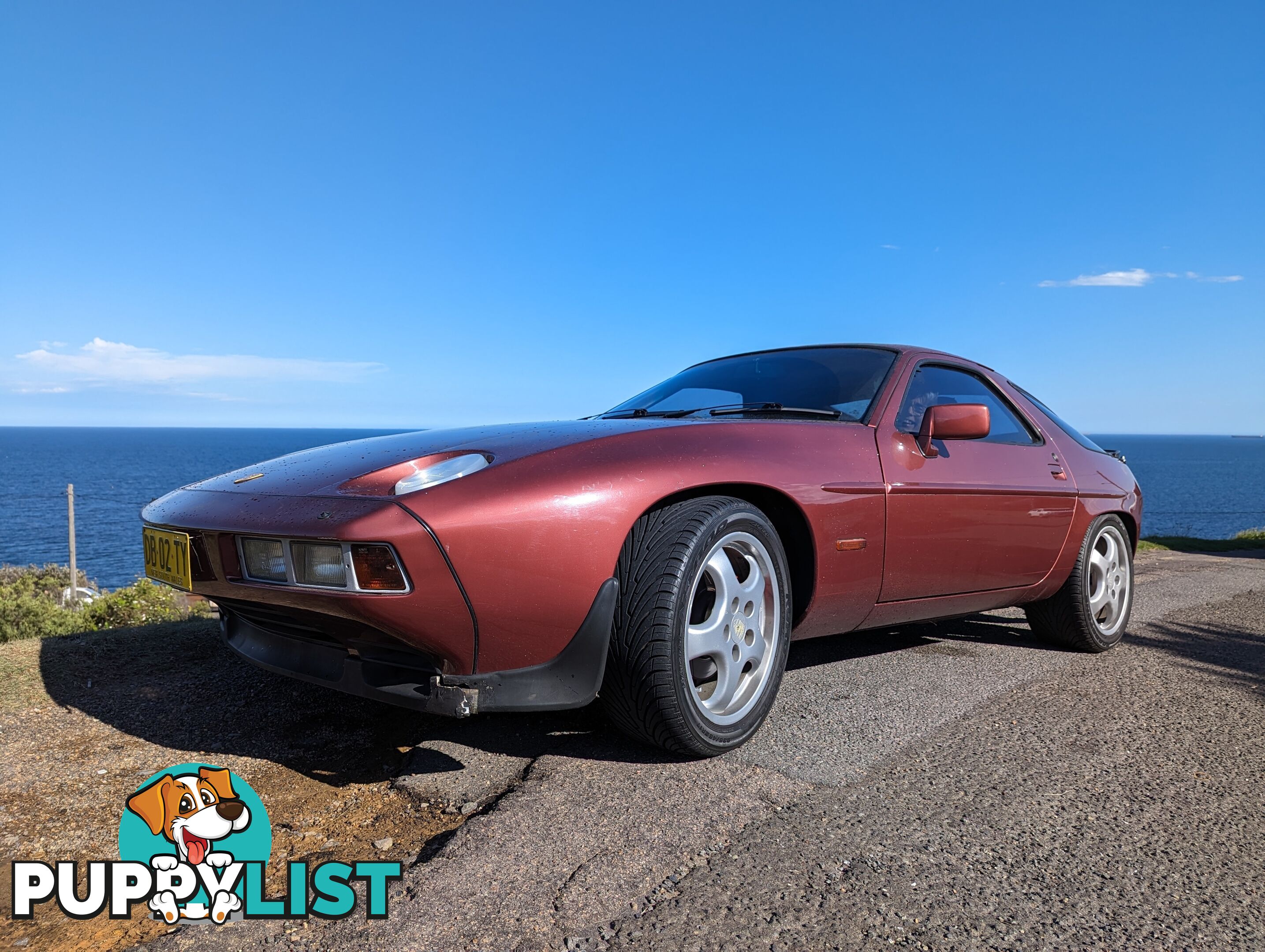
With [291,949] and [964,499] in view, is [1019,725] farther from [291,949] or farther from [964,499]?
[291,949]

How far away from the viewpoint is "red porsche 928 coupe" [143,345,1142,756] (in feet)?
6.23

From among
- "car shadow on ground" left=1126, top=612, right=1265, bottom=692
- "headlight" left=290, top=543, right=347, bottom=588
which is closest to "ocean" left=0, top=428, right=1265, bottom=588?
"headlight" left=290, top=543, right=347, bottom=588

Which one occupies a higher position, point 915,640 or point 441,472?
point 441,472

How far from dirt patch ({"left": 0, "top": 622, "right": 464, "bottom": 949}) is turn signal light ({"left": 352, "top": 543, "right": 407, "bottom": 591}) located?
1.96ft

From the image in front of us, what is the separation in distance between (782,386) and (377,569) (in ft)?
6.50

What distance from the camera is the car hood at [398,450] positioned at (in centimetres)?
214

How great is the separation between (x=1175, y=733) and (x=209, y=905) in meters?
2.84

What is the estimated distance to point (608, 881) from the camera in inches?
65.1

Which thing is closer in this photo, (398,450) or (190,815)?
(190,815)

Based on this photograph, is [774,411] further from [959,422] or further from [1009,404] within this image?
[1009,404]

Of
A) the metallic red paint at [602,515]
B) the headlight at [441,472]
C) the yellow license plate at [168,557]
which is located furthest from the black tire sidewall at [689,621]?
the yellow license plate at [168,557]

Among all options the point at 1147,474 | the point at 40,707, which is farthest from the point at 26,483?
the point at 1147,474

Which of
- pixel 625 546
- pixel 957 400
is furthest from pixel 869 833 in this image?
pixel 957 400

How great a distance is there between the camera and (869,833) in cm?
187
